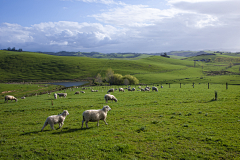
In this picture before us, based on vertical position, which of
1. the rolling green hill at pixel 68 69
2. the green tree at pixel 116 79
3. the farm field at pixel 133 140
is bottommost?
the green tree at pixel 116 79

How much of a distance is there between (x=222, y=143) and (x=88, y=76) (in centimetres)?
12853

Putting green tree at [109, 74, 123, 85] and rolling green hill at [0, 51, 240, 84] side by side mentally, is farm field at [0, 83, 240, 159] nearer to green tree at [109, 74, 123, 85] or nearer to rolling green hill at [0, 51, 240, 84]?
green tree at [109, 74, 123, 85]

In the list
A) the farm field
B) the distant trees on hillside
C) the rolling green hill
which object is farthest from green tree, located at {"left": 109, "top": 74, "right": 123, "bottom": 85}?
the farm field

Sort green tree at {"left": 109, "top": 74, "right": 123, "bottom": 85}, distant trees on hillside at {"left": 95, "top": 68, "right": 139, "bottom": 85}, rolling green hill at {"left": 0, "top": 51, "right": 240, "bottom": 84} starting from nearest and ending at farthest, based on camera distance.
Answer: distant trees on hillside at {"left": 95, "top": 68, "right": 139, "bottom": 85}
green tree at {"left": 109, "top": 74, "right": 123, "bottom": 85}
rolling green hill at {"left": 0, "top": 51, "right": 240, "bottom": 84}

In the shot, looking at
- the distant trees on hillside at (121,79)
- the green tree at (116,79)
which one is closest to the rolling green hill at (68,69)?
Answer: the distant trees on hillside at (121,79)

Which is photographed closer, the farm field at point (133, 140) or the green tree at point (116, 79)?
the farm field at point (133, 140)

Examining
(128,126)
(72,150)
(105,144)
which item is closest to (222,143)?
(128,126)

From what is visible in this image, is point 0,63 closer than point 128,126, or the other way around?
point 128,126

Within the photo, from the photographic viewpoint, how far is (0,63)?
152125mm

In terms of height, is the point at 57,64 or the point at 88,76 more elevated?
the point at 57,64

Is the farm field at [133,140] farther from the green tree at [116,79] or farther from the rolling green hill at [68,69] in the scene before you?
the rolling green hill at [68,69]

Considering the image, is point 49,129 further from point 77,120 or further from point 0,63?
point 0,63

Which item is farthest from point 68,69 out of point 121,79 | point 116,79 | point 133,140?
point 133,140

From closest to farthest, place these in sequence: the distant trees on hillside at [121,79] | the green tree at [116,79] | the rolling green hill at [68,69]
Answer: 1. the distant trees on hillside at [121,79]
2. the green tree at [116,79]
3. the rolling green hill at [68,69]
